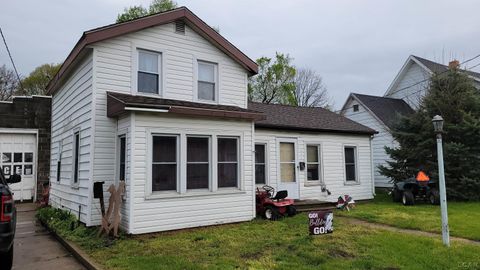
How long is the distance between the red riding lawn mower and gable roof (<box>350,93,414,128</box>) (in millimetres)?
11515

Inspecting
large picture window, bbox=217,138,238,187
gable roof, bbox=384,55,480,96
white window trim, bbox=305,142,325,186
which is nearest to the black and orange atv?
white window trim, bbox=305,142,325,186

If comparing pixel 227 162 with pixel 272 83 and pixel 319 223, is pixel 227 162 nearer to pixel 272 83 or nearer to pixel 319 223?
pixel 319 223

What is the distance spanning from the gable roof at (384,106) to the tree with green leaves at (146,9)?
50.7 feet

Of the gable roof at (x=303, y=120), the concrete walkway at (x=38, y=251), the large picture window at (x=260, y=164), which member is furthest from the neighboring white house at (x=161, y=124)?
the gable roof at (x=303, y=120)

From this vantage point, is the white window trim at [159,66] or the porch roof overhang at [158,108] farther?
the white window trim at [159,66]

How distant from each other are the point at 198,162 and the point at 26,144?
9.79 metres

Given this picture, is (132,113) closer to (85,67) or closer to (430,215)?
(85,67)

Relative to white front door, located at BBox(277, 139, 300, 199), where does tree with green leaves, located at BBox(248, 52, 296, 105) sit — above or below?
above

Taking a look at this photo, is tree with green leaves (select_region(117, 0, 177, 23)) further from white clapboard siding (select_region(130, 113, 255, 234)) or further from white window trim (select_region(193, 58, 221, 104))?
white clapboard siding (select_region(130, 113, 255, 234))

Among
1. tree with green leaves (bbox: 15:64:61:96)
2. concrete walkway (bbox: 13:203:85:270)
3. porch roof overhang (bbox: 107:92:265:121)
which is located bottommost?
concrete walkway (bbox: 13:203:85:270)

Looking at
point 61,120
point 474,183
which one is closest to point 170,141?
point 61,120

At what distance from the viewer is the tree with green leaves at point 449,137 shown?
43.6ft

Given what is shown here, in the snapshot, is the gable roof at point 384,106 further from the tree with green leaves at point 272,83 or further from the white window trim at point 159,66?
the white window trim at point 159,66

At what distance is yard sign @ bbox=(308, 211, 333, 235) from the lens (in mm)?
6648
